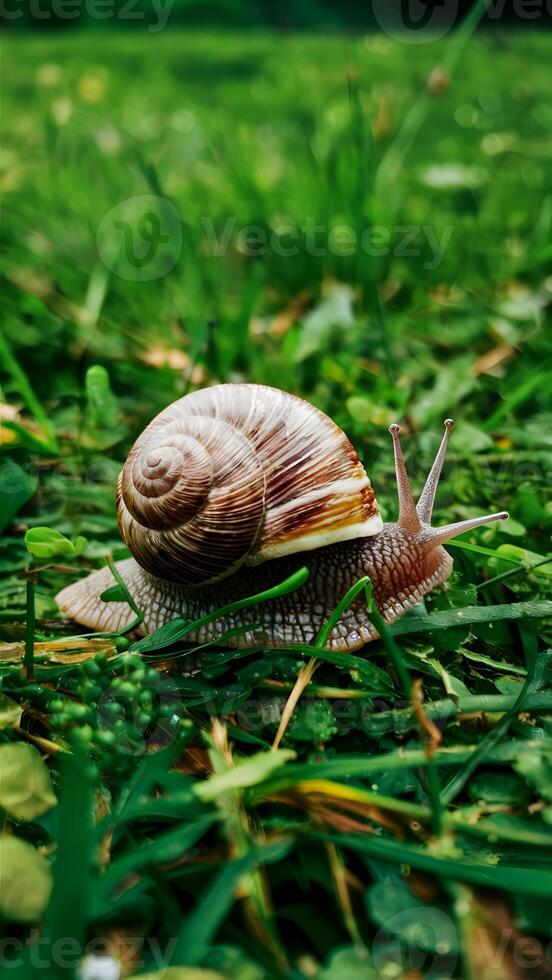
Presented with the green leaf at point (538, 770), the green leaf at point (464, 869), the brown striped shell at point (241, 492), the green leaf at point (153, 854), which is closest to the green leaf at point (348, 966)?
the green leaf at point (464, 869)

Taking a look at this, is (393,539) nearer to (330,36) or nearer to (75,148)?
Result: (75,148)

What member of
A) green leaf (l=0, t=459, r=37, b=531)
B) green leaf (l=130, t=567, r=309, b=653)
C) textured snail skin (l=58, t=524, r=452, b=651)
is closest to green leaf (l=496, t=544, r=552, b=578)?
textured snail skin (l=58, t=524, r=452, b=651)

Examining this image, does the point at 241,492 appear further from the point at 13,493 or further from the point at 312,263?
the point at 312,263

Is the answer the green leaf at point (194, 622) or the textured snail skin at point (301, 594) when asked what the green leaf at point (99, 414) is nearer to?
the textured snail skin at point (301, 594)

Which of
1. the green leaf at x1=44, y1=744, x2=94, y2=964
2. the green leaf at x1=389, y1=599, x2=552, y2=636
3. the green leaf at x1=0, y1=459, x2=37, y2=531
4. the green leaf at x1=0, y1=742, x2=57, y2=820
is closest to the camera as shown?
the green leaf at x1=44, y1=744, x2=94, y2=964

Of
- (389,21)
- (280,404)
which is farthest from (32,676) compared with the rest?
(389,21)

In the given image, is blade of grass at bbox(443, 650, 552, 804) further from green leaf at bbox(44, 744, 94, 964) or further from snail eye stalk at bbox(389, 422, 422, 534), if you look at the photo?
green leaf at bbox(44, 744, 94, 964)
